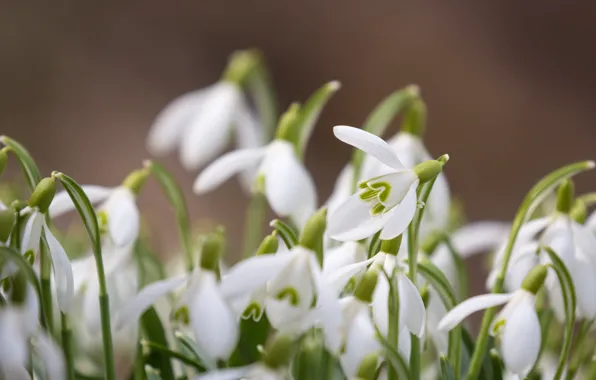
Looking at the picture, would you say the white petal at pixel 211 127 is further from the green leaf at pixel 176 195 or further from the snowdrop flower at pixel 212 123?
the green leaf at pixel 176 195

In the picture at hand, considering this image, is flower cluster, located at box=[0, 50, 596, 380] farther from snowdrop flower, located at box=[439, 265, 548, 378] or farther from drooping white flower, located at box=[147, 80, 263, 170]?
drooping white flower, located at box=[147, 80, 263, 170]

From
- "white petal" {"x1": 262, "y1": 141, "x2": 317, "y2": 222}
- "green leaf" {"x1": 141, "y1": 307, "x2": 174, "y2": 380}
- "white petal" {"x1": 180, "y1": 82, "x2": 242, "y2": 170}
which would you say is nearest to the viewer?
"green leaf" {"x1": 141, "y1": 307, "x2": 174, "y2": 380}

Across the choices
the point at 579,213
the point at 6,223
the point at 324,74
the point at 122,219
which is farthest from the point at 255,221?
the point at 324,74

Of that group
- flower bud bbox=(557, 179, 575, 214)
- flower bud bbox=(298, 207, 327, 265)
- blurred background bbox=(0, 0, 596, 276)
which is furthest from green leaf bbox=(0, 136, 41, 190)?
blurred background bbox=(0, 0, 596, 276)

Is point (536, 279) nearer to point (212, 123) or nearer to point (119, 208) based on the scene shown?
point (119, 208)

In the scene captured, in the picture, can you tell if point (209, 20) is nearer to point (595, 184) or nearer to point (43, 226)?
point (595, 184)

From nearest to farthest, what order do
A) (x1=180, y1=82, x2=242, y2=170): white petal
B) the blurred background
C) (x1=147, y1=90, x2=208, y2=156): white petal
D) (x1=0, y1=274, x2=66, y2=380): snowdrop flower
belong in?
1. (x1=0, y1=274, x2=66, y2=380): snowdrop flower
2. (x1=180, y1=82, x2=242, y2=170): white petal
3. (x1=147, y1=90, x2=208, y2=156): white petal
4. the blurred background
